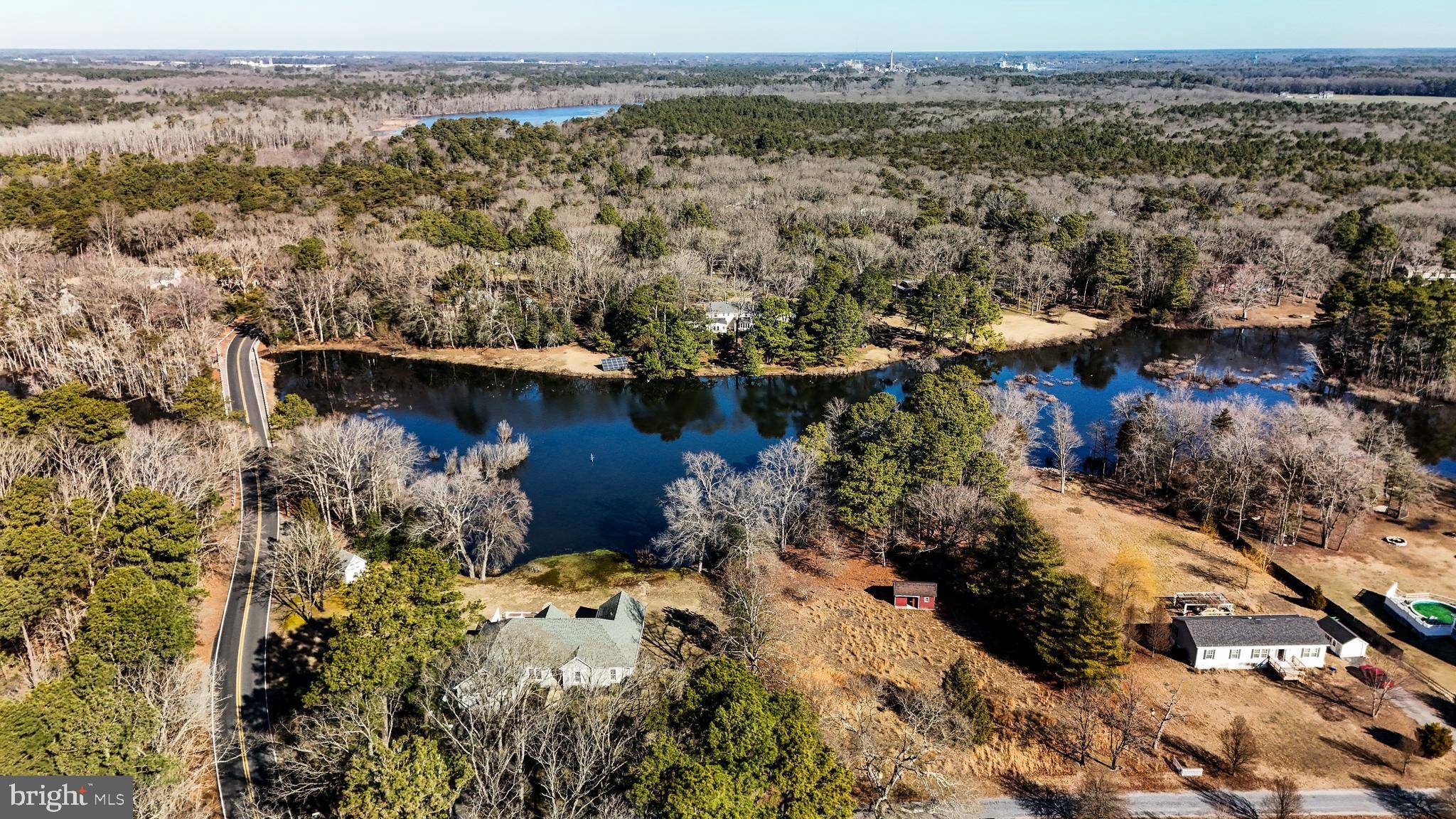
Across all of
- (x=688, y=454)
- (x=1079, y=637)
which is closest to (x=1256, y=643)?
(x=1079, y=637)

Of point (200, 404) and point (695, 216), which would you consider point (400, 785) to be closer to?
point (200, 404)

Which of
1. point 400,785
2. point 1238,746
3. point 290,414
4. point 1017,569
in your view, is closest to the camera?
point 400,785

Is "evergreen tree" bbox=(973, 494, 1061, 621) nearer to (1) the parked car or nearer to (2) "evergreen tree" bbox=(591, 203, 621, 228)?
(1) the parked car

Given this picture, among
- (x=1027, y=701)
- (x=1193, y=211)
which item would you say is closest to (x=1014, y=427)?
(x=1027, y=701)

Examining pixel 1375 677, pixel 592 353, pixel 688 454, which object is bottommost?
pixel 1375 677

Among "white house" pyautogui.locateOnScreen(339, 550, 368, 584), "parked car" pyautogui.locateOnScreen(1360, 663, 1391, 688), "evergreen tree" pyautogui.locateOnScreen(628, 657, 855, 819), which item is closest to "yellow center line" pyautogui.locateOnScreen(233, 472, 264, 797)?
"white house" pyautogui.locateOnScreen(339, 550, 368, 584)

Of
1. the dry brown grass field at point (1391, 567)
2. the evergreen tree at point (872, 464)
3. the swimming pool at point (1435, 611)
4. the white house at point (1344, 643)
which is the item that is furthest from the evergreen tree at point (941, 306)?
the white house at point (1344, 643)

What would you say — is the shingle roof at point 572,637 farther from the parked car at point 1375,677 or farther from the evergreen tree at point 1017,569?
the parked car at point 1375,677

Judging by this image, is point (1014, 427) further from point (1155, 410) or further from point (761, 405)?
point (761, 405)
